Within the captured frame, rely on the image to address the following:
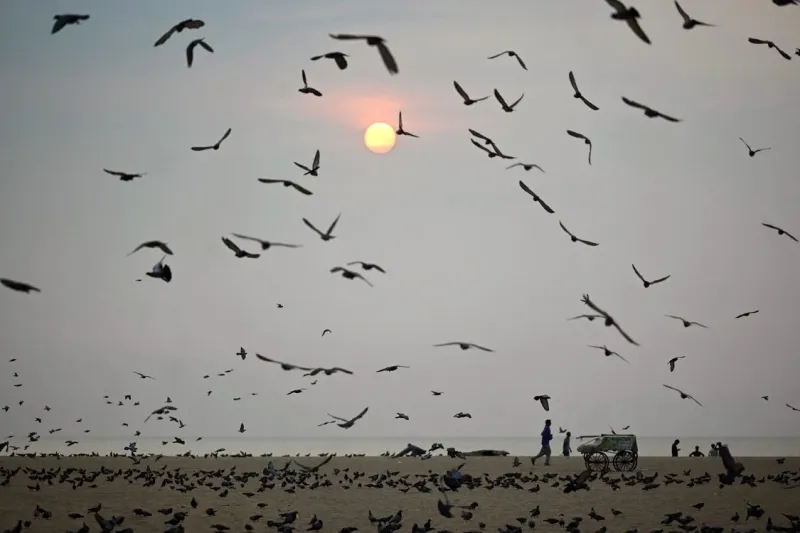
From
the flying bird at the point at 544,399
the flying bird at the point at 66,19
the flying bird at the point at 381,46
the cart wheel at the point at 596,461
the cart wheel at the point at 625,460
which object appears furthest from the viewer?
the cart wheel at the point at 625,460

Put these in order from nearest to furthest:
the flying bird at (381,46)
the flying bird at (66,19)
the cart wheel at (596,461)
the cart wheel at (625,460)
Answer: the flying bird at (381,46)
the flying bird at (66,19)
the cart wheel at (596,461)
the cart wheel at (625,460)

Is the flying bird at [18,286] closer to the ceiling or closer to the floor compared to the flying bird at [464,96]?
closer to the floor

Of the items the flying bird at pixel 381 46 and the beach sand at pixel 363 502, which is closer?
the flying bird at pixel 381 46

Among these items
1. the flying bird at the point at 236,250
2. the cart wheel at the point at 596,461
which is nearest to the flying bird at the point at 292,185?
the flying bird at the point at 236,250

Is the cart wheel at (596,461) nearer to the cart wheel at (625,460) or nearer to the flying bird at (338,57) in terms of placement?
the cart wheel at (625,460)

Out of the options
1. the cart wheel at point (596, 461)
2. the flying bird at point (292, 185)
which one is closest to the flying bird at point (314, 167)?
the flying bird at point (292, 185)

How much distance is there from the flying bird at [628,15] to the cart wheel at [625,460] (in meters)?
29.1

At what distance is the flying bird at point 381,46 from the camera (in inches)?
398

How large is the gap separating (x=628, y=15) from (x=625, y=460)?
29.9 m

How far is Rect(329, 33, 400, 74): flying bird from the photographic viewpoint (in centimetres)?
1010

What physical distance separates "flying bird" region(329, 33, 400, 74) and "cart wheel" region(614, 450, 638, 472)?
30467 millimetres

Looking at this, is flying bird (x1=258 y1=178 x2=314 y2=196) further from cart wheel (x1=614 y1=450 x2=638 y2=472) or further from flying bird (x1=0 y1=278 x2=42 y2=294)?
cart wheel (x1=614 y1=450 x2=638 y2=472)

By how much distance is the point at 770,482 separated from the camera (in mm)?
32719

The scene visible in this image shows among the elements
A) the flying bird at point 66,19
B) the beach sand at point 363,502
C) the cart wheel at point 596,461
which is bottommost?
the beach sand at point 363,502
